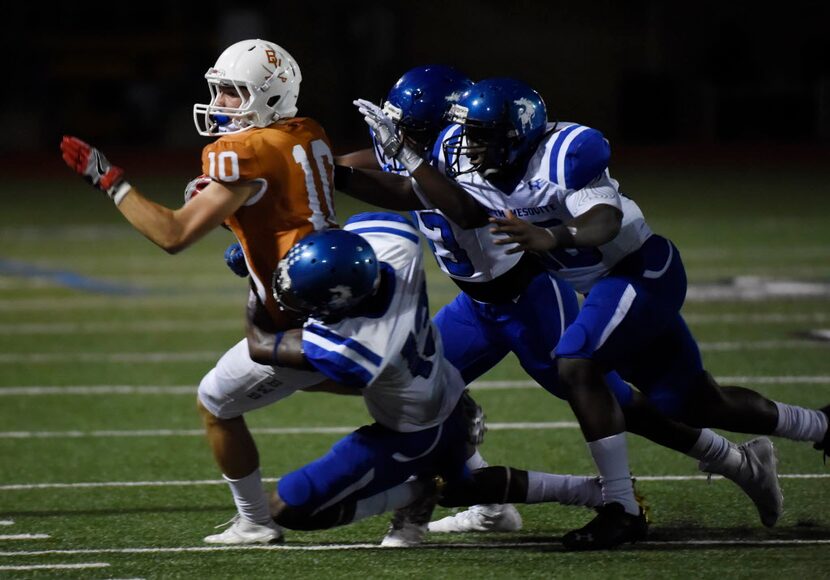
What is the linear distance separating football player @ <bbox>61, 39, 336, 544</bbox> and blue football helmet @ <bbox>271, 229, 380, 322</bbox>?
0.24 m

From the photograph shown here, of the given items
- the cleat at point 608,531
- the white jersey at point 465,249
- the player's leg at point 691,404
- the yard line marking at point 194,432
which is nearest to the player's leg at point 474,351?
the white jersey at point 465,249

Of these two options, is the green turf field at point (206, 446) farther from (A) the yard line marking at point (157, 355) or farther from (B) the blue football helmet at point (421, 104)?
(B) the blue football helmet at point (421, 104)

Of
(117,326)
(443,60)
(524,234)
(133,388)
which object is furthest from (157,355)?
(443,60)

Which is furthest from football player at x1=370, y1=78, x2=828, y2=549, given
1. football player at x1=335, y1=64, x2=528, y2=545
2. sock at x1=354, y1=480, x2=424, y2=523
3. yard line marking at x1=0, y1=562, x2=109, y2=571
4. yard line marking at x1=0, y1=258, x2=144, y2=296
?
yard line marking at x1=0, y1=258, x2=144, y2=296

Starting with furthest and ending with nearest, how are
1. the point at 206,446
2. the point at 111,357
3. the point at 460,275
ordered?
the point at 111,357, the point at 206,446, the point at 460,275

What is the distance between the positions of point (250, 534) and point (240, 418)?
1.10 feet

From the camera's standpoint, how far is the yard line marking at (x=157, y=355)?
6.92m

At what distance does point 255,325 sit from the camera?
3826 mm

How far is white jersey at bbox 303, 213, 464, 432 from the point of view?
3.57m

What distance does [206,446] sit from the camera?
17.8 feet

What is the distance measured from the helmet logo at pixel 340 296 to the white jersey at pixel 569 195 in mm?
763

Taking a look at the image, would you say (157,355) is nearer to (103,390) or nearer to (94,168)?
(103,390)

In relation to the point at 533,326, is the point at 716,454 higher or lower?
lower

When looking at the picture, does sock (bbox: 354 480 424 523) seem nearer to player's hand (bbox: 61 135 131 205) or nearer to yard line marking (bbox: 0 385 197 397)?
player's hand (bbox: 61 135 131 205)
